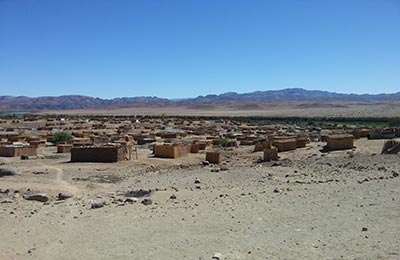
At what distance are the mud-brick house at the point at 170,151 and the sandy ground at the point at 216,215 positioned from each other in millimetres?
5772

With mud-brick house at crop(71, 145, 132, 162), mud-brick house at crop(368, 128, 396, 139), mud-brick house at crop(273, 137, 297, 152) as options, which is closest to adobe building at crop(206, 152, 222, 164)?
mud-brick house at crop(273, 137, 297, 152)

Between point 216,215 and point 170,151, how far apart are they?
15.3 metres

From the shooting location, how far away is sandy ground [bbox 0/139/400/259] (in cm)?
966

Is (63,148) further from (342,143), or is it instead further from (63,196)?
(63,196)

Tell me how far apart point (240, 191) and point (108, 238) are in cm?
560

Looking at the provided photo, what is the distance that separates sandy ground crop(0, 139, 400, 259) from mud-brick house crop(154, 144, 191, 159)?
5.77 meters

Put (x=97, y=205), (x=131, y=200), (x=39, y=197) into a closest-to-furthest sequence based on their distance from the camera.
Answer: (x=97, y=205)
(x=131, y=200)
(x=39, y=197)

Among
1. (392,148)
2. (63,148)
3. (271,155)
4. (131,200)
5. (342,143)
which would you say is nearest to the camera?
(131,200)

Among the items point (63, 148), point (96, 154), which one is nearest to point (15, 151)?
point (63, 148)

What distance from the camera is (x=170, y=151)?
Result: 2753cm

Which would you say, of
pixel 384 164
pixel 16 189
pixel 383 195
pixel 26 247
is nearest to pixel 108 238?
pixel 26 247

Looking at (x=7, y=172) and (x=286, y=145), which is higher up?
(x=286, y=145)

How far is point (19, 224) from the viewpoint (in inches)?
494

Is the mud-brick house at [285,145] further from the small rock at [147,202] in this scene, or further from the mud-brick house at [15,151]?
the small rock at [147,202]
